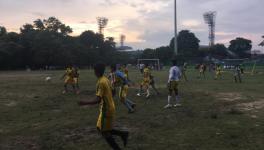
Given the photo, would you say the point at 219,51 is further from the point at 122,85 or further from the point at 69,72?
the point at 122,85

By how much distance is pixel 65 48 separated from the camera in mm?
97750

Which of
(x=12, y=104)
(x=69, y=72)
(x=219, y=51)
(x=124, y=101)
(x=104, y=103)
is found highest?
(x=104, y=103)

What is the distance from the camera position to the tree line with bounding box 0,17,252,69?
92000 mm

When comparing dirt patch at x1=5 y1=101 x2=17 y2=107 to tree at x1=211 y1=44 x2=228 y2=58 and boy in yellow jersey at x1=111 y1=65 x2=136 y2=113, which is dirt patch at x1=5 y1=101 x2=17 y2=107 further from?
tree at x1=211 y1=44 x2=228 y2=58

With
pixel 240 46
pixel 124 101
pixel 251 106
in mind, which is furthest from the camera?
pixel 240 46

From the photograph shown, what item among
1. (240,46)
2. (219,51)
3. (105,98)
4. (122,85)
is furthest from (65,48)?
(105,98)

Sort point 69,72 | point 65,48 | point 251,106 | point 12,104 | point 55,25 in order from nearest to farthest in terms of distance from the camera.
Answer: point 251,106 < point 12,104 < point 69,72 < point 65,48 < point 55,25

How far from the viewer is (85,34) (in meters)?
120

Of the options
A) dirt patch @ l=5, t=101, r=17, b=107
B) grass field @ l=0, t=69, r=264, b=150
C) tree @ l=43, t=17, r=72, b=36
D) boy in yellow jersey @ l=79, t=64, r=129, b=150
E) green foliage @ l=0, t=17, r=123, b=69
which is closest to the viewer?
boy in yellow jersey @ l=79, t=64, r=129, b=150

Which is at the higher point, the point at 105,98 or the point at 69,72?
the point at 105,98

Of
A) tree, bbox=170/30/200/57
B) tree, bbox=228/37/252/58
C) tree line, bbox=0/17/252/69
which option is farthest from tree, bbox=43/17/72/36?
tree, bbox=228/37/252/58

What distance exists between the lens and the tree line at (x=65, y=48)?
302 ft

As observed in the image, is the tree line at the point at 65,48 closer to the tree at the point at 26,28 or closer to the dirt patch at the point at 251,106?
the tree at the point at 26,28

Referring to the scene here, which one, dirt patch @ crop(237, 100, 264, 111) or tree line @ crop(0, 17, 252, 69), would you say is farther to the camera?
Result: tree line @ crop(0, 17, 252, 69)
